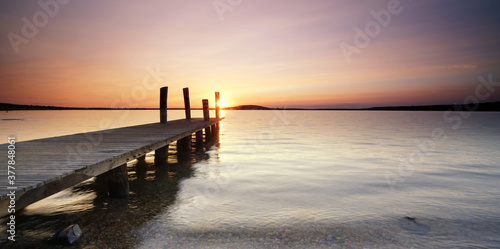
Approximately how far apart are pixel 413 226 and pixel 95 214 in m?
5.79

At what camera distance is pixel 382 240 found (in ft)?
15.4

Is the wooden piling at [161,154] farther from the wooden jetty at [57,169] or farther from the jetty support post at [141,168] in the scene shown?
the wooden jetty at [57,169]

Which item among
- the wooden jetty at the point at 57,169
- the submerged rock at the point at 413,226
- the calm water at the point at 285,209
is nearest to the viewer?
the wooden jetty at the point at 57,169

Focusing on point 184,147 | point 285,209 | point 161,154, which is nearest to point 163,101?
point 184,147

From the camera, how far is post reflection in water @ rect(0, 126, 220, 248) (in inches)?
176

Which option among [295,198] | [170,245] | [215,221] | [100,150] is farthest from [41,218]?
[295,198]

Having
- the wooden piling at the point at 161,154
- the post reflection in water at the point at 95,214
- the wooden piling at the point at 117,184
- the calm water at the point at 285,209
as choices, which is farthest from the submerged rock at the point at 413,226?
the wooden piling at the point at 161,154

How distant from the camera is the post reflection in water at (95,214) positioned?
4480mm

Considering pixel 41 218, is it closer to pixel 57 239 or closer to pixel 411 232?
pixel 57 239

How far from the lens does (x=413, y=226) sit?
534 centimetres

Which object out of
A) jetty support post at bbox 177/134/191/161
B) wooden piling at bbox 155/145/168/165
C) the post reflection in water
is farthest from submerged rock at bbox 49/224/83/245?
jetty support post at bbox 177/134/191/161

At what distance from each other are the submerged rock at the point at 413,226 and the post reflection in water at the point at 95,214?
450 cm

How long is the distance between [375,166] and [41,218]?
10.7 metres

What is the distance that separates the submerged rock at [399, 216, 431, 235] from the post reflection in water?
4.50m
